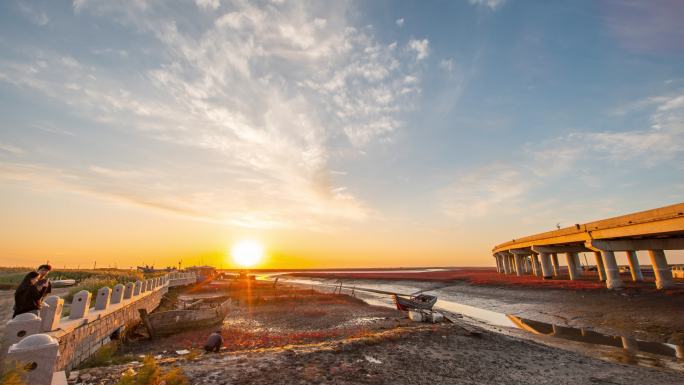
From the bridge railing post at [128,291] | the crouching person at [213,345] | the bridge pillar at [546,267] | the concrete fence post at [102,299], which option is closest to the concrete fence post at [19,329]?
the concrete fence post at [102,299]

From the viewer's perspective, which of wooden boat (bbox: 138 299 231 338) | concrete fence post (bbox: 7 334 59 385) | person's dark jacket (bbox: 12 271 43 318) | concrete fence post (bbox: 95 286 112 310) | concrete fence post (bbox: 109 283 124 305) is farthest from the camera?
wooden boat (bbox: 138 299 231 338)

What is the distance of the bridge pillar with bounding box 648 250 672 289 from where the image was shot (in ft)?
100

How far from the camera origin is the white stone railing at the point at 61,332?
691 cm

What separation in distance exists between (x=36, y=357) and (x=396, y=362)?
34.6ft

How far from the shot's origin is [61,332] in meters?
9.96

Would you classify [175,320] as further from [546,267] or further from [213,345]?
[546,267]

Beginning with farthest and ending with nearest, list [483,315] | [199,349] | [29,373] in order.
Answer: [483,315], [199,349], [29,373]

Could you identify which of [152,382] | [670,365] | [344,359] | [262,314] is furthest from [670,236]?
[152,382]

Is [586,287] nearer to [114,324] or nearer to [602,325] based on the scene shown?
[602,325]

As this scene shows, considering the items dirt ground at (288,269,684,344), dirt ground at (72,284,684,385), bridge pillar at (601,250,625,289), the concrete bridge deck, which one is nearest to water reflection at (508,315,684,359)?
dirt ground at (288,269,684,344)

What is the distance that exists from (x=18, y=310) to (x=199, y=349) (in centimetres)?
766

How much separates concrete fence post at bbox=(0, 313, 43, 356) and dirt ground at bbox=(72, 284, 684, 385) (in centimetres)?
205

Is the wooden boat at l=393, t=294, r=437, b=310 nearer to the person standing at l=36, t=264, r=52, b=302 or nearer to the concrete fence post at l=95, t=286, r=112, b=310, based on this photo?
the concrete fence post at l=95, t=286, r=112, b=310

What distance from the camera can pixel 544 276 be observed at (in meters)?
50.7
